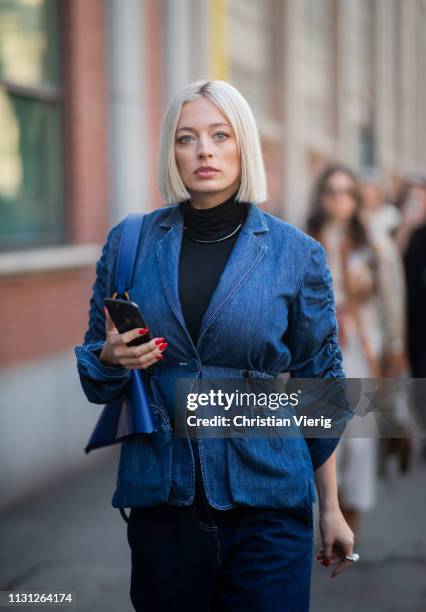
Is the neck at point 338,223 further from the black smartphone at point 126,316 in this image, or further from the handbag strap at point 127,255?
the black smartphone at point 126,316

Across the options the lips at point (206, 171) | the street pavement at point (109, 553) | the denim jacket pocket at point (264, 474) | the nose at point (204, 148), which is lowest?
the street pavement at point (109, 553)

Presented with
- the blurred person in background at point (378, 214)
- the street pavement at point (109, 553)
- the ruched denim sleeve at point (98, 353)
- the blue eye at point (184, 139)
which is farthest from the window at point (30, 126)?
the blue eye at point (184, 139)

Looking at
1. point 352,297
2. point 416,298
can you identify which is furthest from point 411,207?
point 352,297

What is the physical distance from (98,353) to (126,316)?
244mm

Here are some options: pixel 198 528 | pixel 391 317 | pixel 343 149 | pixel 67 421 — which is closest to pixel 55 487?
pixel 67 421

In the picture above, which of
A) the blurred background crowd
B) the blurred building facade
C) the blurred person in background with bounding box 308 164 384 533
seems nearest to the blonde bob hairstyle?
the blurred background crowd

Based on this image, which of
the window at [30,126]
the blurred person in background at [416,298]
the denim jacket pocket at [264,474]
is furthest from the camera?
the blurred person in background at [416,298]

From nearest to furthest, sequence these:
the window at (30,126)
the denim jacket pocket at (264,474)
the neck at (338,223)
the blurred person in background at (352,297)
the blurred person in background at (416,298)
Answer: the denim jacket pocket at (264,474) < the blurred person in background at (352,297) < the neck at (338,223) < the window at (30,126) < the blurred person in background at (416,298)

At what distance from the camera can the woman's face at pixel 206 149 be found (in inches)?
96.1

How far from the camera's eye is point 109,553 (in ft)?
16.9

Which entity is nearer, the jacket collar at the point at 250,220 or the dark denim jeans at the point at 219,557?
the dark denim jeans at the point at 219,557

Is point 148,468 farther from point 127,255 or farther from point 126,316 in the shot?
point 127,255

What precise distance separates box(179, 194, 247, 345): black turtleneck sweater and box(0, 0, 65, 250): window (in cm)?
401

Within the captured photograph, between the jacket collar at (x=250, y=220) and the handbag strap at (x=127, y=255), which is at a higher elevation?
the jacket collar at (x=250, y=220)
